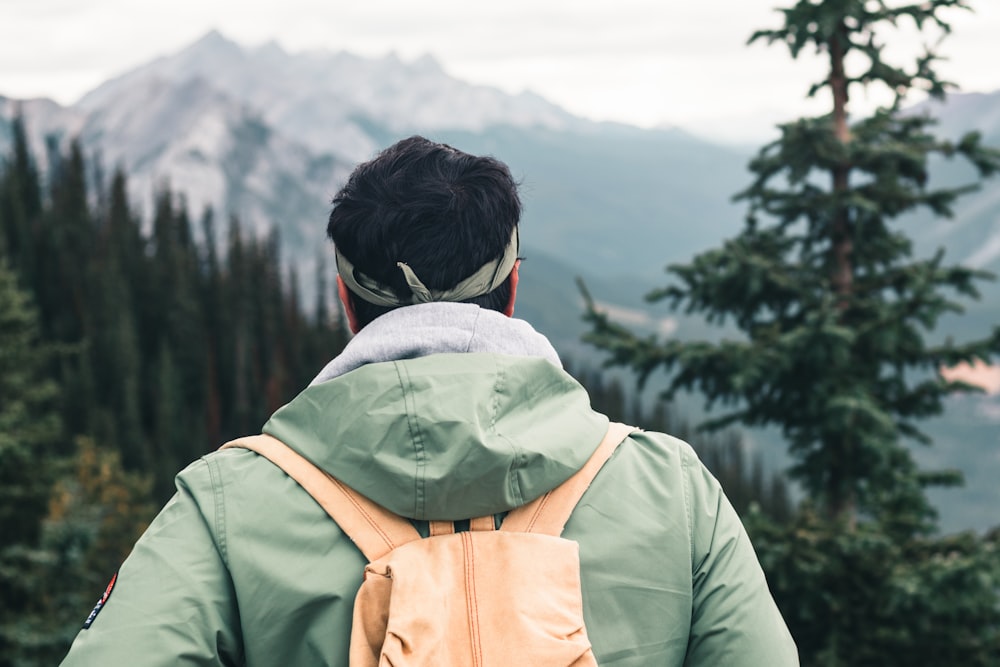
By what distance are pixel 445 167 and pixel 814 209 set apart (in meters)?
9.75

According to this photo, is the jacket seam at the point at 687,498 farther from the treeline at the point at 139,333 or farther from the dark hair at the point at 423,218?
the treeline at the point at 139,333

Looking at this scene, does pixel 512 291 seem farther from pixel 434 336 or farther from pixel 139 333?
pixel 139 333

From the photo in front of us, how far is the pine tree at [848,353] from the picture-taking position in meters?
10.0

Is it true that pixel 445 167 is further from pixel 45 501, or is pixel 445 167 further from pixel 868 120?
pixel 45 501

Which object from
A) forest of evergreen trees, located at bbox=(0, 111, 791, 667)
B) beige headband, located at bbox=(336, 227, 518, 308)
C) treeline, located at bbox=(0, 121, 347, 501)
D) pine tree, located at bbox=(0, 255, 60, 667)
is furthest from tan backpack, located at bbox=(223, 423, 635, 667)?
treeline, located at bbox=(0, 121, 347, 501)

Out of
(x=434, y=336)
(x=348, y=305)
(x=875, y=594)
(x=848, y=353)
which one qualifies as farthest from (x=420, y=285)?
(x=875, y=594)

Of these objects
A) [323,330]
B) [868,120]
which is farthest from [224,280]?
[868,120]

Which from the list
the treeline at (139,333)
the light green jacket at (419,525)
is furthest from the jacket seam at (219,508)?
the treeline at (139,333)

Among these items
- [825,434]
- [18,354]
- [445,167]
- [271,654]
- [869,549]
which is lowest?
[18,354]

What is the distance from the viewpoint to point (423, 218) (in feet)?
7.06

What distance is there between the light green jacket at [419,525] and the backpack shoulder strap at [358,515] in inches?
1.2

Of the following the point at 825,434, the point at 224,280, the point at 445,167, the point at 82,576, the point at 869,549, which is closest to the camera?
the point at 445,167

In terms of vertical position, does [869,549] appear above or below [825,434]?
below

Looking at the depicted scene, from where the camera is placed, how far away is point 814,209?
442 inches
